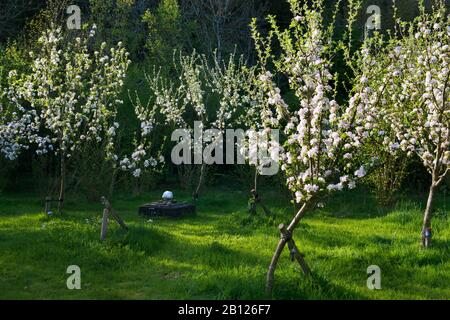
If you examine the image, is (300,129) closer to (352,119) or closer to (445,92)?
(352,119)

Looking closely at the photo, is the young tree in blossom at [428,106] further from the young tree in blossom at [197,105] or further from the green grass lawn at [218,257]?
the young tree in blossom at [197,105]

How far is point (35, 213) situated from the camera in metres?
11.7

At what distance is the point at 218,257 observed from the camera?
7.97 metres

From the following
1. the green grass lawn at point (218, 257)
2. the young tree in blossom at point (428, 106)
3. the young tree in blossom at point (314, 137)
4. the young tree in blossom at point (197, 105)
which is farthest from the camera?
the young tree in blossom at point (197, 105)

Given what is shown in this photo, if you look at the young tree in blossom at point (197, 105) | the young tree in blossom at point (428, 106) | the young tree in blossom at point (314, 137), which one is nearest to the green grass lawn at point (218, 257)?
the young tree in blossom at point (314, 137)

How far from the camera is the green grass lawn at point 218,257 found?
6691mm

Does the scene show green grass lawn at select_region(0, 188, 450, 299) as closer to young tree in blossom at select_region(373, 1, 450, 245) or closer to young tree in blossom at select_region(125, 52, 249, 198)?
young tree in blossom at select_region(373, 1, 450, 245)

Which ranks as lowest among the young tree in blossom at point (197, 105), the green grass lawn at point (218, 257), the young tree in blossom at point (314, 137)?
the green grass lawn at point (218, 257)

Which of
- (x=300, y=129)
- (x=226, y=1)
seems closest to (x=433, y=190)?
(x=300, y=129)

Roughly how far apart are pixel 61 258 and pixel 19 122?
5.58m

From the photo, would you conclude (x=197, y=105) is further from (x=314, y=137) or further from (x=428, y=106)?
(x=314, y=137)

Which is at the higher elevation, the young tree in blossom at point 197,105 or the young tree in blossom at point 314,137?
the young tree in blossom at point 197,105

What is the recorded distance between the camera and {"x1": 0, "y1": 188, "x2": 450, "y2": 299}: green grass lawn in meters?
6.69

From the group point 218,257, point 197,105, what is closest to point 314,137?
point 218,257
